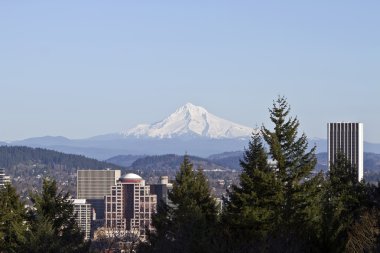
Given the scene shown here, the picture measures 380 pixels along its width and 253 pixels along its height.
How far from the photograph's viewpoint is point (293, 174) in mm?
38781

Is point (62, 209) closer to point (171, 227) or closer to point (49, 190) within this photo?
point (49, 190)

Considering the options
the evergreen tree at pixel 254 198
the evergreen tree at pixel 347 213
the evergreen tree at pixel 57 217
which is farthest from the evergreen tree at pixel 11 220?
the evergreen tree at pixel 347 213

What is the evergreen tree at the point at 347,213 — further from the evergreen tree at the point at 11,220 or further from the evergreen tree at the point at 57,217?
the evergreen tree at the point at 11,220

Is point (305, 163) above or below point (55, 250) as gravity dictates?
above

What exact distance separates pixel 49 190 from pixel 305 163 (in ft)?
31.3

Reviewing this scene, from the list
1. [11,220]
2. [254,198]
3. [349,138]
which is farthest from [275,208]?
[349,138]

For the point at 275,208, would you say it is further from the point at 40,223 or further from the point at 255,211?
the point at 40,223

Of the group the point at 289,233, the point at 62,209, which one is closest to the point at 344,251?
the point at 289,233

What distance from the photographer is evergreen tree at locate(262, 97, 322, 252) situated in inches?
1419

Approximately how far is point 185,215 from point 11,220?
27.4 feet

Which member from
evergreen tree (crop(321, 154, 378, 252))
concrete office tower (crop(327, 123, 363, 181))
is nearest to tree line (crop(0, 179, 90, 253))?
evergreen tree (crop(321, 154, 378, 252))

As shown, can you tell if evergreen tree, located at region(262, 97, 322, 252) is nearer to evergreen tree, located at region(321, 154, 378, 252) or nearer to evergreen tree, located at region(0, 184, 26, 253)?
evergreen tree, located at region(321, 154, 378, 252)

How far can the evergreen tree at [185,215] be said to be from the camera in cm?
3189

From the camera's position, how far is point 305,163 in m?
39.1
